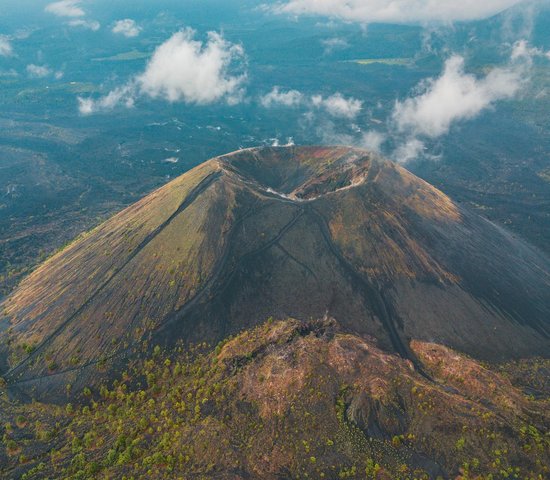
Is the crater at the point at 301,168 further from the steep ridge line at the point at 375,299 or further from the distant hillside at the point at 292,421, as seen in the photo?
the distant hillside at the point at 292,421

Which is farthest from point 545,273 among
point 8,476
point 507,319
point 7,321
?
point 7,321

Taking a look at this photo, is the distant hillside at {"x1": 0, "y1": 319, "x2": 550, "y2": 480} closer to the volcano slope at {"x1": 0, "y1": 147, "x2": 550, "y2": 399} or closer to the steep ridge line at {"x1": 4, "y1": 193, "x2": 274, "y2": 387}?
the steep ridge line at {"x1": 4, "y1": 193, "x2": 274, "y2": 387}

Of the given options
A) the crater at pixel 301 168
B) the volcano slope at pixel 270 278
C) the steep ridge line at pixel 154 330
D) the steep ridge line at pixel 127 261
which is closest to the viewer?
the steep ridge line at pixel 154 330

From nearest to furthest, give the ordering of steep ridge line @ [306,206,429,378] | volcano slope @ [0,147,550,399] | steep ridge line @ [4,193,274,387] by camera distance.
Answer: steep ridge line @ [4,193,274,387] < steep ridge line @ [306,206,429,378] < volcano slope @ [0,147,550,399]

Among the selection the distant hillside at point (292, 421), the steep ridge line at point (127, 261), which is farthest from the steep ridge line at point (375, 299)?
the steep ridge line at point (127, 261)

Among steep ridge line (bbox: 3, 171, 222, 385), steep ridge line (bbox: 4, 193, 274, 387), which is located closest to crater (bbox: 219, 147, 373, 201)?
steep ridge line (bbox: 3, 171, 222, 385)

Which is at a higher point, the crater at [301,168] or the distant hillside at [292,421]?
the crater at [301,168]

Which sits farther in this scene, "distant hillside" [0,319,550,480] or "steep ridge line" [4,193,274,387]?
"steep ridge line" [4,193,274,387]
